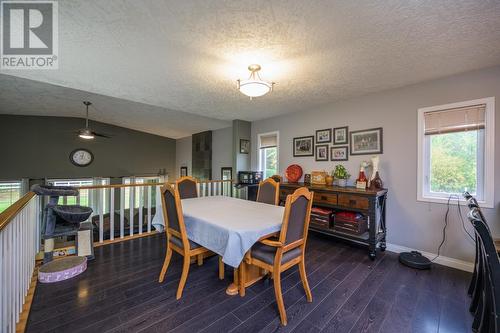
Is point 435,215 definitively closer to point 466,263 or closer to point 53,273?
point 466,263

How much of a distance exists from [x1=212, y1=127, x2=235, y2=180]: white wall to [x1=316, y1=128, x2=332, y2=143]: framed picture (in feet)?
8.54

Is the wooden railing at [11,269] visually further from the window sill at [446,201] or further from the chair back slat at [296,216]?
the window sill at [446,201]

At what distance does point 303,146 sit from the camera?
13.4 ft

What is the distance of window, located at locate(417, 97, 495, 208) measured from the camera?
2.31m

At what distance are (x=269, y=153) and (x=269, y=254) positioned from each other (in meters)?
3.35

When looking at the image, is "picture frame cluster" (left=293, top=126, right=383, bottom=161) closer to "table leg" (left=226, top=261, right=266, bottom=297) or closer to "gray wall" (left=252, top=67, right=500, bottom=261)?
"gray wall" (left=252, top=67, right=500, bottom=261)

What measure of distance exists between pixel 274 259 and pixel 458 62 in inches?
115

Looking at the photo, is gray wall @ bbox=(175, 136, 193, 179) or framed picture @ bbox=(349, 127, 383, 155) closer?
framed picture @ bbox=(349, 127, 383, 155)

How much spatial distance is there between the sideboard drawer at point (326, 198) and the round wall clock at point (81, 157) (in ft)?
22.7

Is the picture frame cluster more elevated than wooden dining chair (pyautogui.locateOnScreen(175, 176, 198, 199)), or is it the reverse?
the picture frame cluster

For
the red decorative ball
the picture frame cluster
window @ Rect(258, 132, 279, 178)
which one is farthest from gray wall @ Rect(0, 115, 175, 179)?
the picture frame cluster

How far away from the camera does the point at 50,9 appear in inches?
59.9

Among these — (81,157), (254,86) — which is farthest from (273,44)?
(81,157)

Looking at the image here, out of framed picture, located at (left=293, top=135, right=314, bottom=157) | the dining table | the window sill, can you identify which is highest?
framed picture, located at (left=293, top=135, right=314, bottom=157)
